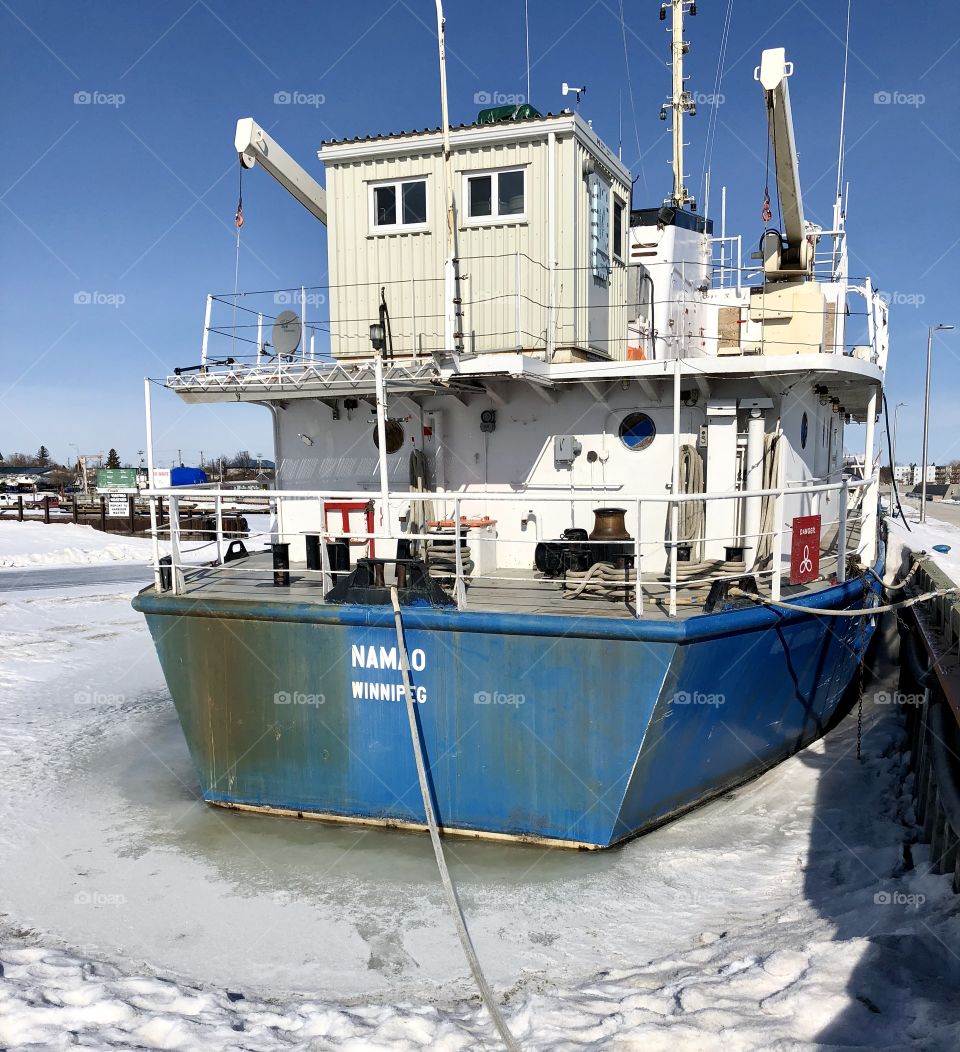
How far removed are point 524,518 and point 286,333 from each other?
142 inches

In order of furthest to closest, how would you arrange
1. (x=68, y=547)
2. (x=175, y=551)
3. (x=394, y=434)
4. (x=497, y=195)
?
(x=68, y=547) → (x=394, y=434) → (x=497, y=195) → (x=175, y=551)

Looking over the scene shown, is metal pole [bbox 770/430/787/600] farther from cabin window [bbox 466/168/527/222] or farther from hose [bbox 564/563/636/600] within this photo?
cabin window [bbox 466/168/527/222]

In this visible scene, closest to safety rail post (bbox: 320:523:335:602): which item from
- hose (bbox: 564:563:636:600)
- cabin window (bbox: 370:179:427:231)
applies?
hose (bbox: 564:563:636:600)

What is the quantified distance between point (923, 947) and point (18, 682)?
13750mm

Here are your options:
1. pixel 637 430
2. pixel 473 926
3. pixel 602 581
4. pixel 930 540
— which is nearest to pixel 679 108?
pixel 637 430

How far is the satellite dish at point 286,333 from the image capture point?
991 cm

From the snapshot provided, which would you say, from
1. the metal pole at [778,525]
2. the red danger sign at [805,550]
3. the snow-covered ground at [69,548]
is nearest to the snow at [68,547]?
the snow-covered ground at [69,548]

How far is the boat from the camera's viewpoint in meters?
7.18

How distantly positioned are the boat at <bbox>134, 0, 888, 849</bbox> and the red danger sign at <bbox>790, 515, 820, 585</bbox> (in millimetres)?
47

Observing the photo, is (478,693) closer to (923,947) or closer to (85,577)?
(923,947)

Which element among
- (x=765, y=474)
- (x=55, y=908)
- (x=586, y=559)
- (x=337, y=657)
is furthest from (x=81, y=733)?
(x=765, y=474)

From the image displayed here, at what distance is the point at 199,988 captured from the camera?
5676 millimetres

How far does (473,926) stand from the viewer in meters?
6.51

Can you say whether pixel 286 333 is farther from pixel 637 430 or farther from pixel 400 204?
pixel 637 430
